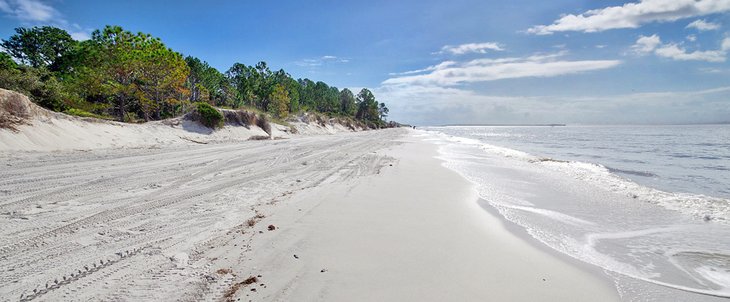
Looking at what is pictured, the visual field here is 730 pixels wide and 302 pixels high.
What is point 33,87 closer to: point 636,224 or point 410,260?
point 410,260

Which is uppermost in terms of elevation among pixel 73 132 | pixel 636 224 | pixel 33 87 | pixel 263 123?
pixel 33 87

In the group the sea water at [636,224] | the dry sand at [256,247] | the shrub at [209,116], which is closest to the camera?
the dry sand at [256,247]

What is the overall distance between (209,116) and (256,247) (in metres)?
21.5

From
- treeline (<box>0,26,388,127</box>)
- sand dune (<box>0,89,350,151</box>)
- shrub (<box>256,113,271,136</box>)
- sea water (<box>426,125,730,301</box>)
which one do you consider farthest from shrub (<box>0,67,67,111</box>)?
sea water (<box>426,125,730,301</box>)

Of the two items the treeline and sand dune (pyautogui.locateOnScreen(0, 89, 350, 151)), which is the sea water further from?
the treeline

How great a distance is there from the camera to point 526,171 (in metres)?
11.0

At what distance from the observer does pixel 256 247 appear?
3.39 m

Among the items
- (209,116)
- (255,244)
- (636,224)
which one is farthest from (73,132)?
(636,224)

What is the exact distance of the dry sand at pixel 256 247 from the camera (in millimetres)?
2570

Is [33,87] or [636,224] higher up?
[33,87]

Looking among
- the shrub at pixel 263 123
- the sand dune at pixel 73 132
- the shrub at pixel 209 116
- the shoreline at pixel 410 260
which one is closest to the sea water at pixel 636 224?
the shoreline at pixel 410 260

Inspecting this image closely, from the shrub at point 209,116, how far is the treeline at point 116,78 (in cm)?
707

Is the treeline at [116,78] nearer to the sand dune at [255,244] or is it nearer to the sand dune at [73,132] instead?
the sand dune at [73,132]

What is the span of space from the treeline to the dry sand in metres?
18.7
